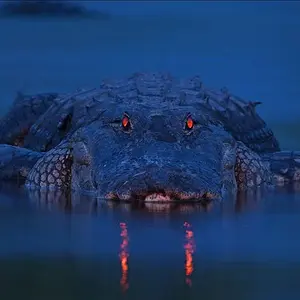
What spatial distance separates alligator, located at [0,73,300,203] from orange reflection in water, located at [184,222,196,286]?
1.55 m

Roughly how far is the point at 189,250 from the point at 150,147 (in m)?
3.18

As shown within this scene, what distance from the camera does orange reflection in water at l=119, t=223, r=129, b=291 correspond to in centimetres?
539

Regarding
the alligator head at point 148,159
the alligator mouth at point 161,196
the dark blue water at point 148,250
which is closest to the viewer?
the dark blue water at point 148,250

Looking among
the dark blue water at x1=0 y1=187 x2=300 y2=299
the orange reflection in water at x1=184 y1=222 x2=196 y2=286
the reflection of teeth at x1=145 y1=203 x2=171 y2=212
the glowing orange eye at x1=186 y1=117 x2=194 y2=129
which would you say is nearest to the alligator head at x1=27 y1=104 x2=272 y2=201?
the glowing orange eye at x1=186 y1=117 x2=194 y2=129

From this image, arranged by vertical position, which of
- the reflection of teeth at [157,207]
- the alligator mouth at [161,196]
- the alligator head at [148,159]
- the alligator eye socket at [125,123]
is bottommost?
the reflection of teeth at [157,207]

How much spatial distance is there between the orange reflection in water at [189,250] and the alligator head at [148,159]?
56.0 inches

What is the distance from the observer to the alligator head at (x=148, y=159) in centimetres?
891

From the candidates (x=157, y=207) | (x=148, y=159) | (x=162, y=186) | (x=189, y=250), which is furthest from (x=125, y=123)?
(x=189, y=250)

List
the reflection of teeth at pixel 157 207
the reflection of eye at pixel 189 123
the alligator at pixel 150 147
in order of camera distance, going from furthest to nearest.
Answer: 1. the reflection of eye at pixel 189 123
2. the alligator at pixel 150 147
3. the reflection of teeth at pixel 157 207

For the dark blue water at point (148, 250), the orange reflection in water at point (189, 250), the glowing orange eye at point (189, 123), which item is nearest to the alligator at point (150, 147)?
the glowing orange eye at point (189, 123)

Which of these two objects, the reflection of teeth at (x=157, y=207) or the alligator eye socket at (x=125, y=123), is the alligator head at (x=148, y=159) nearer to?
the alligator eye socket at (x=125, y=123)

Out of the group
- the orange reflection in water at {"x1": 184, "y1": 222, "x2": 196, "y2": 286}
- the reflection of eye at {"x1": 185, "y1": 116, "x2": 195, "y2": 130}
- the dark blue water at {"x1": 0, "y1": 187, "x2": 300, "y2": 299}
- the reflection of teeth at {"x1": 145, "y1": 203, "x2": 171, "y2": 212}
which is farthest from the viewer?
the reflection of eye at {"x1": 185, "y1": 116, "x2": 195, "y2": 130}

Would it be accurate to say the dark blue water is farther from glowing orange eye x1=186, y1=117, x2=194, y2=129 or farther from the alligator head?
glowing orange eye x1=186, y1=117, x2=194, y2=129

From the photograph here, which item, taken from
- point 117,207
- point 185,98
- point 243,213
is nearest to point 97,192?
point 117,207
